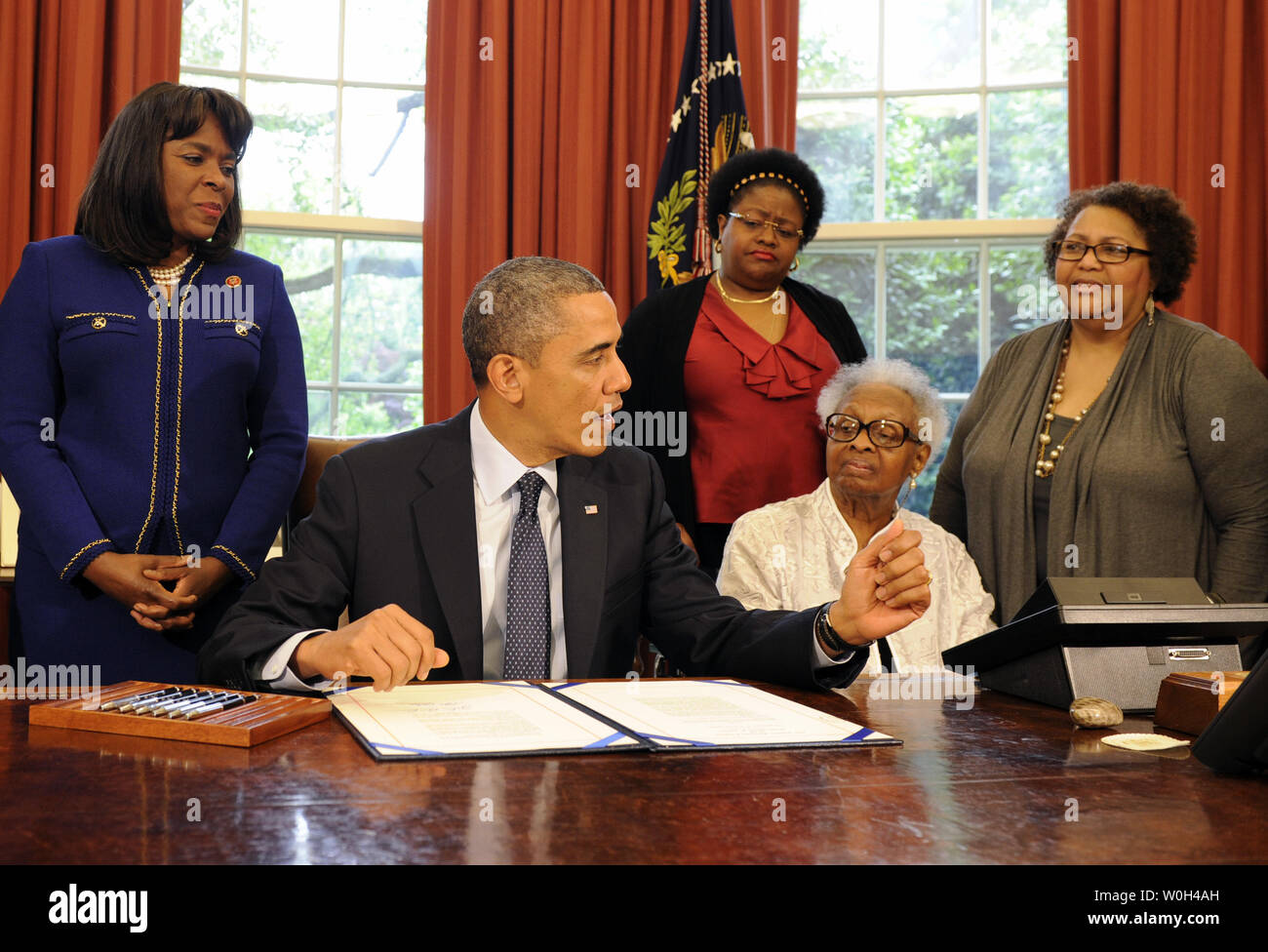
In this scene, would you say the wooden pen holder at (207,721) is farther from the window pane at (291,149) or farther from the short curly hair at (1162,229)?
the window pane at (291,149)

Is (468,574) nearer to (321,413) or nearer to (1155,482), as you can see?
(1155,482)

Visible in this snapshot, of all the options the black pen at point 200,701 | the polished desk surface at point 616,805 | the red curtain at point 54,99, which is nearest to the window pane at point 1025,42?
the red curtain at point 54,99

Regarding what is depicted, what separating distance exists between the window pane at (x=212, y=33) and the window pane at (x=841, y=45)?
7.68 ft

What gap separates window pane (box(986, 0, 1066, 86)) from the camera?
4.73 metres

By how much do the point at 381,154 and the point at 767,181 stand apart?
7.41 ft

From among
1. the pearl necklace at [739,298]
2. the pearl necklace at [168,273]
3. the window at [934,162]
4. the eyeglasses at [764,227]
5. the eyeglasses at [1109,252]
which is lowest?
the pearl necklace at [168,273]

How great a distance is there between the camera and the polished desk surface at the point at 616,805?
88 cm

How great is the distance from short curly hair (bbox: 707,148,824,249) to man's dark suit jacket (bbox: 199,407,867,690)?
1355mm

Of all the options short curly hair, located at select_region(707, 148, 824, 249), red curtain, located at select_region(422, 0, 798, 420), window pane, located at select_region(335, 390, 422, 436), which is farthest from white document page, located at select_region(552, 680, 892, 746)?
window pane, located at select_region(335, 390, 422, 436)

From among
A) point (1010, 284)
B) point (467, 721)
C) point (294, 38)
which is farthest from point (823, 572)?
point (294, 38)

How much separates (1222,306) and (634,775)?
395cm

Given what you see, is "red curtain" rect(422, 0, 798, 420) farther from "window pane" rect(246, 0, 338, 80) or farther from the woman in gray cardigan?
the woman in gray cardigan

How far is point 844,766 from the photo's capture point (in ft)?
3.85
